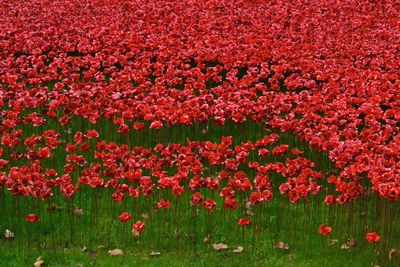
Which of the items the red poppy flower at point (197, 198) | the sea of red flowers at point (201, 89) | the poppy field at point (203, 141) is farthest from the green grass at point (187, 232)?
the red poppy flower at point (197, 198)

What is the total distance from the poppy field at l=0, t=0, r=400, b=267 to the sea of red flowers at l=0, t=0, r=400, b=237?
0.12 feet

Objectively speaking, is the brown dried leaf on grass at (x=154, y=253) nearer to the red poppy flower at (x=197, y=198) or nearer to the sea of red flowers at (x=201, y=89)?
the sea of red flowers at (x=201, y=89)

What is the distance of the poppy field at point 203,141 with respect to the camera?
29.9 ft

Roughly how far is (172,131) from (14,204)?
3.41m

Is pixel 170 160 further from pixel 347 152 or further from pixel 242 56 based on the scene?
pixel 242 56

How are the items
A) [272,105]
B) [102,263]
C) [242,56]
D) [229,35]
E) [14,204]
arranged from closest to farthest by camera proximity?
[102,263] → [14,204] → [272,105] → [242,56] → [229,35]

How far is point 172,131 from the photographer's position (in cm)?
1214

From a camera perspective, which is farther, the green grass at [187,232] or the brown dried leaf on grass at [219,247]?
the brown dried leaf on grass at [219,247]

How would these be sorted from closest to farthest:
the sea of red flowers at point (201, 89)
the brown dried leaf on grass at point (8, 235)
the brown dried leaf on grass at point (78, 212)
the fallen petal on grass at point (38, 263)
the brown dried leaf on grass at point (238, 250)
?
the fallen petal on grass at point (38, 263) → the brown dried leaf on grass at point (238, 250) → the brown dried leaf on grass at point (8, 235) → the sea of red flowers at point (201, 89) → the brown dried leaf on grass at point (78, 212)

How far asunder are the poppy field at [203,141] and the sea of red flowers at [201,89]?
0.04 metres

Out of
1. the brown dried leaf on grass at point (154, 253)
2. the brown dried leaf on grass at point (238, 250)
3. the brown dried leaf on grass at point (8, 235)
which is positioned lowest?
the brown dried leaf on grass at point (154, 253)

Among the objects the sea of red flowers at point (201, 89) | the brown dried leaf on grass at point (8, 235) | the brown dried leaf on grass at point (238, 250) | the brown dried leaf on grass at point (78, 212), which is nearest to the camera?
the brown dried leaf on grass at point (238, 250)

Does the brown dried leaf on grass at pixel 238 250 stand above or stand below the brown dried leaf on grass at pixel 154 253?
above

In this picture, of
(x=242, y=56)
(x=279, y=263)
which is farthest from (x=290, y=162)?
(x=242, y=56)
